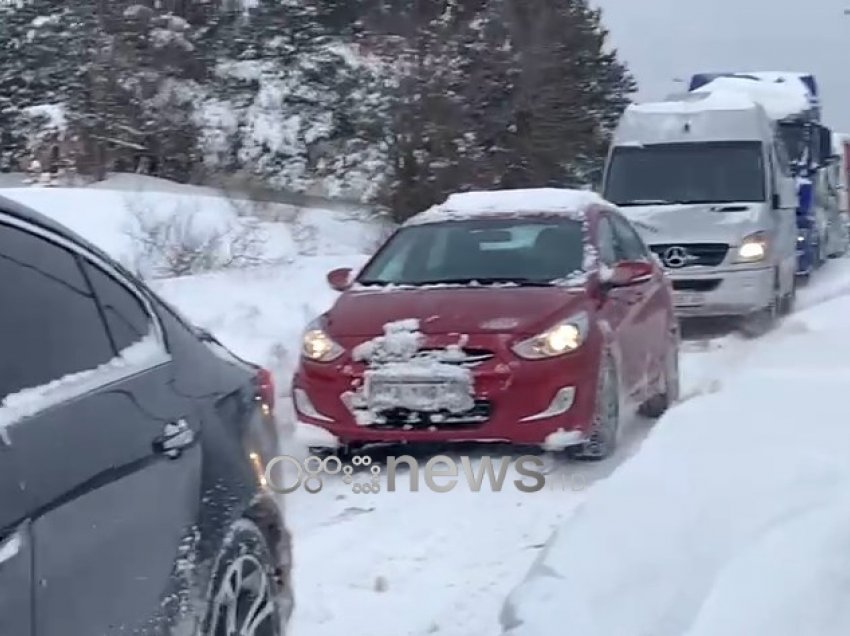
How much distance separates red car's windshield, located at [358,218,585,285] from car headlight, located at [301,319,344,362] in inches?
33.3

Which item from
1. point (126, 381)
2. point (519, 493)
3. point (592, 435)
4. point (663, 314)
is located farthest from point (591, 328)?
Result: point (126, 381)

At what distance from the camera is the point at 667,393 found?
1021 cm

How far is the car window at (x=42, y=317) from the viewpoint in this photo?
340 cm

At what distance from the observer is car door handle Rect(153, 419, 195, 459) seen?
3.81m

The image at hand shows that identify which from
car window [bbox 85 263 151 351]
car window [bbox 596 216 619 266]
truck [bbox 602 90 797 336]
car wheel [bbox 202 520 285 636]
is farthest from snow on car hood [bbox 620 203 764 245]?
car window [bbox 85 263 151 351]

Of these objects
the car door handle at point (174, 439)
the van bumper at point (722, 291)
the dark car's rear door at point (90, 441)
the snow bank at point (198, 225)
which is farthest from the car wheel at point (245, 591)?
the snow bank at point (198, 225)

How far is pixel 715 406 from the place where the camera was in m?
7.03

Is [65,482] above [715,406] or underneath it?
above

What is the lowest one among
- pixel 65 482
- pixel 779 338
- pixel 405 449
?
pixel 779 338

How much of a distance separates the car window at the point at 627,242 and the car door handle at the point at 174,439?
6139mm

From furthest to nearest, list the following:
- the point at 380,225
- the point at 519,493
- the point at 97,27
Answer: the point at 97,27 → the point at 380,225 → the point at 519,493

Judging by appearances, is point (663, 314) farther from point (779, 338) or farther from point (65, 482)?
point (65, 482)

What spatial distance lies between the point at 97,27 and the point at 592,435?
30.1 meters

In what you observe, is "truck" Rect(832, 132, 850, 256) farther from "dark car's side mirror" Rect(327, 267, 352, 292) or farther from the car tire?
"dark car's side mirror" Rect(327, 267, 352, 292)
